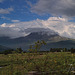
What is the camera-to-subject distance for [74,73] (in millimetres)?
9523

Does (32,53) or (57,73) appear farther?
(32,53)

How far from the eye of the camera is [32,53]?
17078 millimetres

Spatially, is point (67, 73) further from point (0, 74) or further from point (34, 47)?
point (34, 47)

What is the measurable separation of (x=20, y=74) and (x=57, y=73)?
2524 millimetres

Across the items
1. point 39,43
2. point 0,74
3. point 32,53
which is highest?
point 39,43

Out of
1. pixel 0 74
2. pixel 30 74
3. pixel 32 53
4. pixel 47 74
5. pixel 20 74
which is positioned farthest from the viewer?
pixel 32 53

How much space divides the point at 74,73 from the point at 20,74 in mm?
3577

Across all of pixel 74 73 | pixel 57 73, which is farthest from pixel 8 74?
pixel 74 73

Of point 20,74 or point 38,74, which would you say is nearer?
point 38,74

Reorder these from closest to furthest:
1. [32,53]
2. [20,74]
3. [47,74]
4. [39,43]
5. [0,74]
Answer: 1. [47,74]
2. [20,74]
3. [0,74]
4. [39,43]
5. [32,53]

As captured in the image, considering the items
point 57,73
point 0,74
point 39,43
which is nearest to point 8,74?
point 0,74

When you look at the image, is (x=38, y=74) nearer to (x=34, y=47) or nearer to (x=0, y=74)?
(x=0, y=74)

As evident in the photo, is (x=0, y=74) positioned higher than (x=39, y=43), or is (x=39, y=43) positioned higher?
(x=39, y=43)

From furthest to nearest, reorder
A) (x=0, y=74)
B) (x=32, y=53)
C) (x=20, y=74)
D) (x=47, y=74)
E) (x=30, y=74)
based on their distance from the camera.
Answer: (x=32, y=53)
(x=0, y=74)
(x=20, y=74)
(x=47, y=74)
(x=30, y=74)
